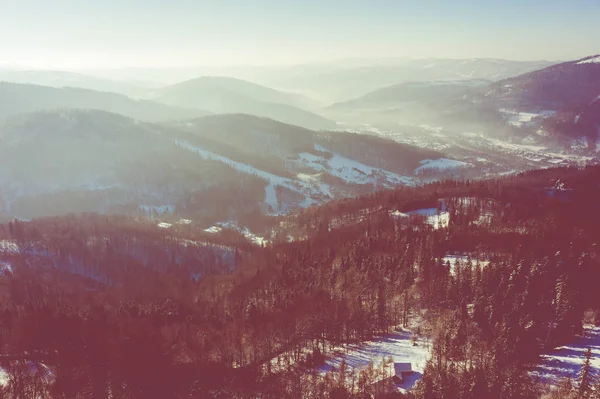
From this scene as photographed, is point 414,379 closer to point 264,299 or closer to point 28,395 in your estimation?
point 264,299

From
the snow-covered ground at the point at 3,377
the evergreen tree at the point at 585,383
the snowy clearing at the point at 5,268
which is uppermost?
the evergreen tree at the point at 585,383

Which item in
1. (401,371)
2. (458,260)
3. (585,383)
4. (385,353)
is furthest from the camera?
(458,260)

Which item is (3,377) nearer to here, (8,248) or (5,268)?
(5,268)

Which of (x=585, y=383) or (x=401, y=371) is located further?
(x=401, y=371)

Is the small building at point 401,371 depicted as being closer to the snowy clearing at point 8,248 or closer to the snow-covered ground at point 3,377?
the snow-covered ground at point 3,377

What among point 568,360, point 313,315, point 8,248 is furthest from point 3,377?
point 568,360

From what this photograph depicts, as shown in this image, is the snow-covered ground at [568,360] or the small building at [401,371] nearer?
the snow-covered ground at [568,360]

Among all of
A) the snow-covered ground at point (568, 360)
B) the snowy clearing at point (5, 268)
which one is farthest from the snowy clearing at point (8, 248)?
the snow-covered ground at point (568, 360)
